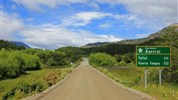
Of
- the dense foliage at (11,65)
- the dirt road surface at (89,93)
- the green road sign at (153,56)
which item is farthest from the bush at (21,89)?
the dense foliage at (11,65)

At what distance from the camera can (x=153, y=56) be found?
2847 cm

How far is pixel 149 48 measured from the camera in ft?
92.6

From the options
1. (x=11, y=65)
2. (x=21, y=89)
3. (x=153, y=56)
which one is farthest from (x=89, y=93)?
(x=11, y=65)

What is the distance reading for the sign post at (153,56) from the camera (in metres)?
28.1

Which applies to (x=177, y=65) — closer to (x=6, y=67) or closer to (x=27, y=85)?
(x=27, y=85)

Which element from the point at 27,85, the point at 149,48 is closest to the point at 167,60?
the point at 149,48

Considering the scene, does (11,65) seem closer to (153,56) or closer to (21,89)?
(153,56)

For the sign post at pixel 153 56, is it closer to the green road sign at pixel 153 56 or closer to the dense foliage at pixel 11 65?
the green road sign at pixel 153 56

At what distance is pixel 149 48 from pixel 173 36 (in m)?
6.37

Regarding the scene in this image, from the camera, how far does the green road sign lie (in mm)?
28141

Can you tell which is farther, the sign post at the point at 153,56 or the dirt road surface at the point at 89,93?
the sign post at the point at 153,56

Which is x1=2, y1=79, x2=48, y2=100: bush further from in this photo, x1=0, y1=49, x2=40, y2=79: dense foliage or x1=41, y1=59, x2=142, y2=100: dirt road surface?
x1=0, y1=49, x2=40, y2=79: dense foliage

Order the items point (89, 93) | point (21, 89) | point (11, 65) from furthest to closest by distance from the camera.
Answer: point (11, 65)
point (89, 93)
point (21, 89)

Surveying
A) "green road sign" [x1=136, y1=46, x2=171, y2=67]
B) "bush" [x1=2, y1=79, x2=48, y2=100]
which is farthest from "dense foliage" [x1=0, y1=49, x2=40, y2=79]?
"green road sign" [x1=136, y1=46, x2=171, y2=67]
